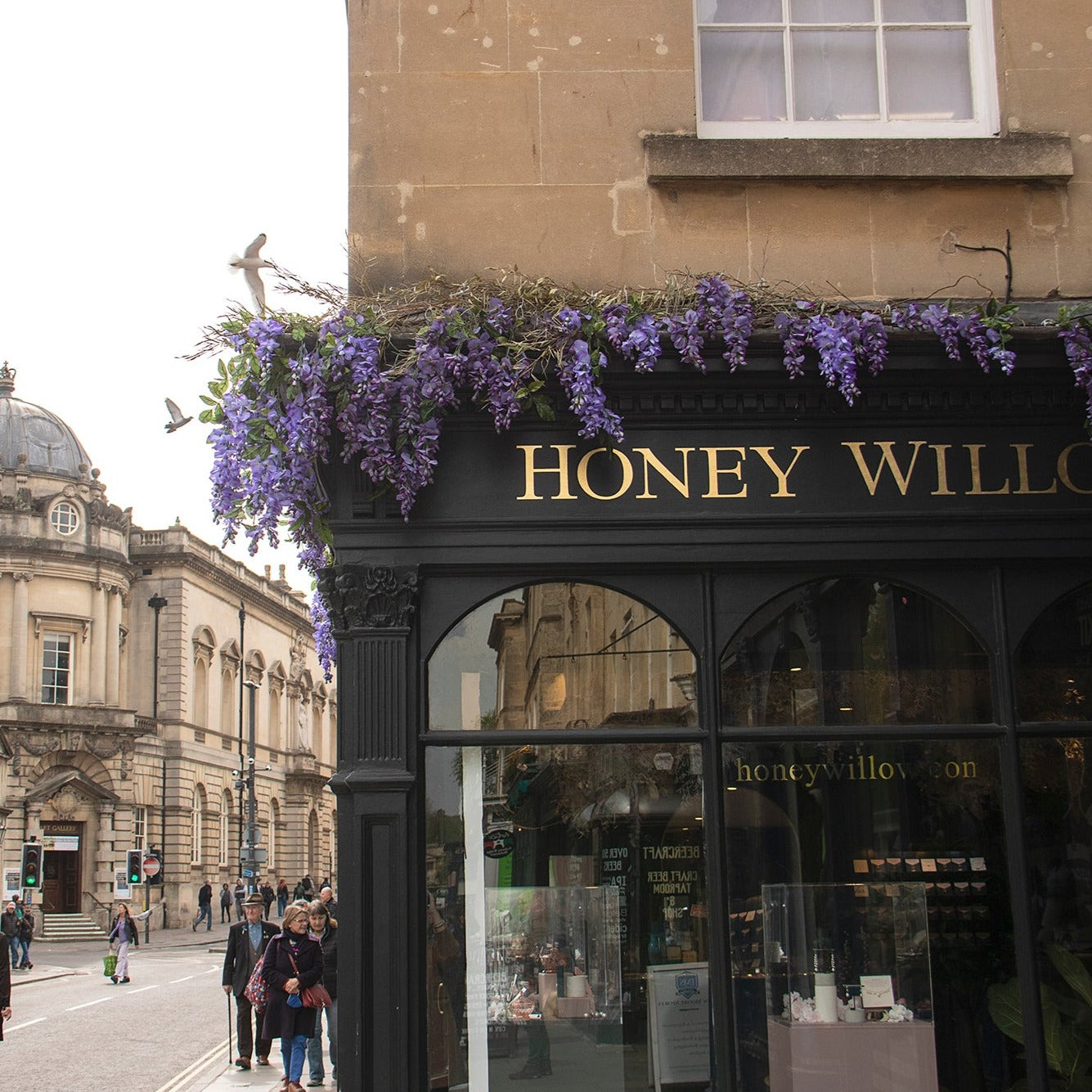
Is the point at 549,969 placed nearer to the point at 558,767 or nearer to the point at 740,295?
the point at 558,767

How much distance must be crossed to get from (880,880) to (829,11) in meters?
4.84

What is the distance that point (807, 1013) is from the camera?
7.60 metres

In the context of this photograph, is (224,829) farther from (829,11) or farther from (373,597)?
(829,11)

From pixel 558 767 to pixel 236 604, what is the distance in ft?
230

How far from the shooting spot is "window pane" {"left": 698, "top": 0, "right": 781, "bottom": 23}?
8.23 m

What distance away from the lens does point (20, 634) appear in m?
58.0

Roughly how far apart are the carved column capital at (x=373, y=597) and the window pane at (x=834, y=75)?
3.44m

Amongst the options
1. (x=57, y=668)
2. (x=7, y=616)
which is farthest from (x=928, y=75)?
(x=57, y=668)

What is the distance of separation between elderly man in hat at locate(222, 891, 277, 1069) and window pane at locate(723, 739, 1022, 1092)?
992cm

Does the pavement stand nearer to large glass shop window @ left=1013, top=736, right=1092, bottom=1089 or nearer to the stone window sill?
large glass shop window @ left=1013, top=736, right=1092, bottom=1089

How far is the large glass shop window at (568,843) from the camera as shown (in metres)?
7.51

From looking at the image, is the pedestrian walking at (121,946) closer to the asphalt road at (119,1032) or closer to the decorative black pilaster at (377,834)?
the asphalt road at (119,1032)

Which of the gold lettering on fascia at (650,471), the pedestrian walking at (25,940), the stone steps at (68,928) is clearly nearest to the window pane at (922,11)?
the gold lettering on fascia at (650,471)

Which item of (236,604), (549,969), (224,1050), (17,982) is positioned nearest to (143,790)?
(236,604)
